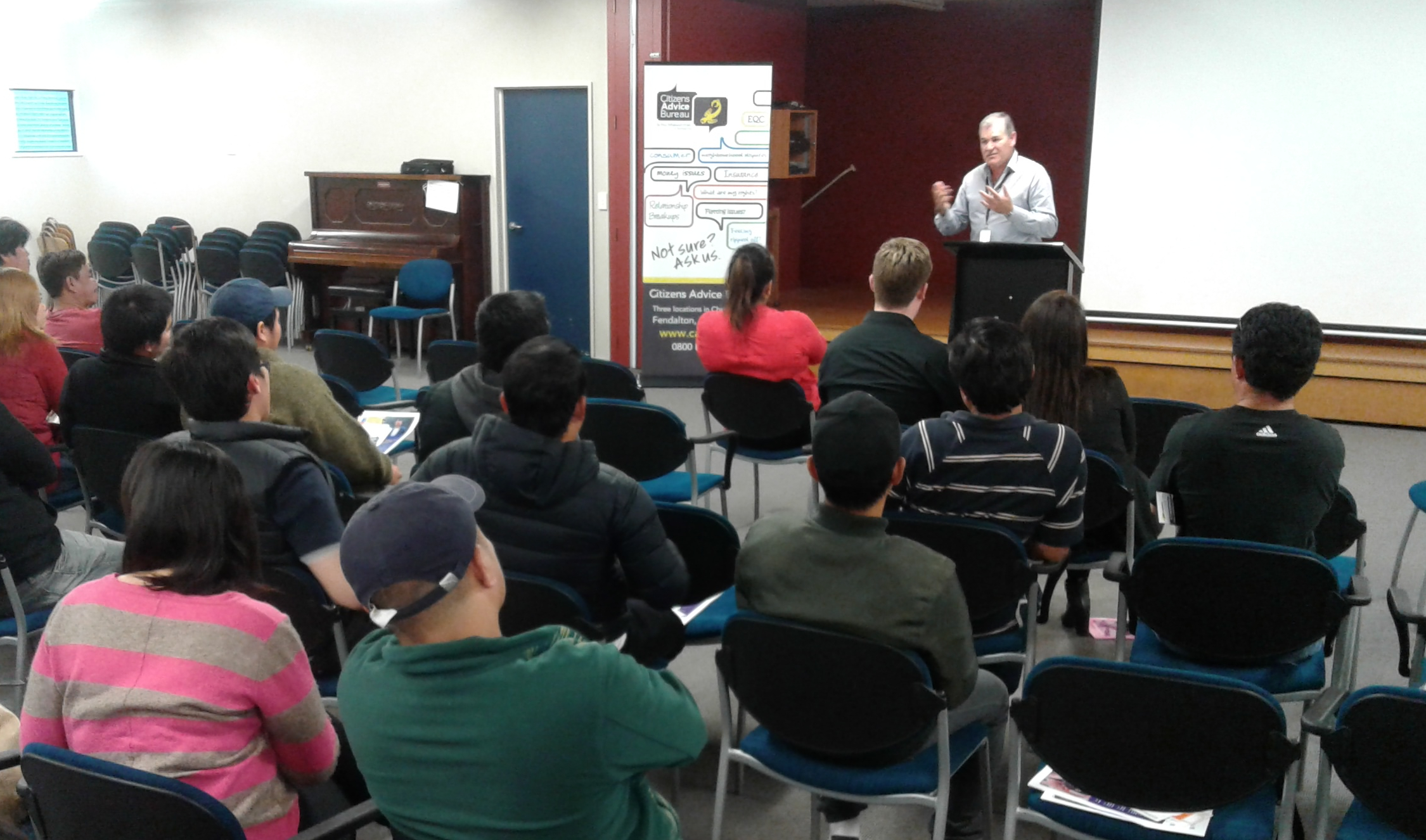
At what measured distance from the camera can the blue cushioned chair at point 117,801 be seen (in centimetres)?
147

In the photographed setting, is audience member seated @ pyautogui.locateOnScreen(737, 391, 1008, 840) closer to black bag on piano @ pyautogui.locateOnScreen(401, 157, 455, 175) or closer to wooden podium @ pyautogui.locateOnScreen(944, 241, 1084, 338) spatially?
wooden podium @ pyautogui.locateOnScreen(944, 241, 1084, 338)

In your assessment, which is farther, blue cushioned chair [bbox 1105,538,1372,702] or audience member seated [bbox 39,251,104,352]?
audience member seated [bbox 39,251,104,352]

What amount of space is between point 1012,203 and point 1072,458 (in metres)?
3.05

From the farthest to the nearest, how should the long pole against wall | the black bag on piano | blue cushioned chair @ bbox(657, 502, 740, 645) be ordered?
1. the black bag on piano
2. the long pole against wall
3. blue cushioned chair @ bbox(657, 502, 740, 645)

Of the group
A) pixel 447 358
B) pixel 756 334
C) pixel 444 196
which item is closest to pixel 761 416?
pixel 756 334

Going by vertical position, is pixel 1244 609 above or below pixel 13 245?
below

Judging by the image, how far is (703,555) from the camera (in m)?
2.61

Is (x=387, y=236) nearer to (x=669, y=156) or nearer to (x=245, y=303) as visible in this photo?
(x=669, y=156)

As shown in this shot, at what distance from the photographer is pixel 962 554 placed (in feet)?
8.05

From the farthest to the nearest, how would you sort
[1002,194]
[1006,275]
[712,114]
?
[712,114] < [1002,194] < [1006,275]

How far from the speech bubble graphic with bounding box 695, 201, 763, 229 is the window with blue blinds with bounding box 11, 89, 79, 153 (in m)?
6.74

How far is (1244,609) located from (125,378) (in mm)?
3096

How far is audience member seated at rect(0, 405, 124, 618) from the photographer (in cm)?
273

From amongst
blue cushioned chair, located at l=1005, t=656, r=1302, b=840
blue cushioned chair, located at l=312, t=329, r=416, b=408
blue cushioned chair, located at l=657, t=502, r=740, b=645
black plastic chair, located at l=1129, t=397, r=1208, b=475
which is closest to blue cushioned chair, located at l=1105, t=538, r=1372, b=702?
blue cushioned chair, located at l=1005, t=656, r=1302, b=840
